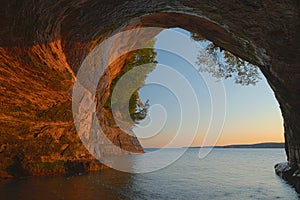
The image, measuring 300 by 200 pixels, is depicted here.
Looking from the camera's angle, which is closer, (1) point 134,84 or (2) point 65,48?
(2) point 65,48

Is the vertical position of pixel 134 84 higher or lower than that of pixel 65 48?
higher

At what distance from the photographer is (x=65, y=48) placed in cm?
873

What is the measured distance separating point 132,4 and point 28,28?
10.6 feet

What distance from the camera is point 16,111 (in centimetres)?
1147

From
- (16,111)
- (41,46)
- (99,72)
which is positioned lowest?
(16,111)

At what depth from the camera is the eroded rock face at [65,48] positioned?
5.28 m

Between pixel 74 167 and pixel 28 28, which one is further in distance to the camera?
pixel 74 167

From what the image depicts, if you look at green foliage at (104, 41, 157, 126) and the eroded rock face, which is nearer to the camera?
the eroded rock face

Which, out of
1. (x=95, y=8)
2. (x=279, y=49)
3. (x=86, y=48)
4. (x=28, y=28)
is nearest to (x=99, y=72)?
(x=86, y=48)

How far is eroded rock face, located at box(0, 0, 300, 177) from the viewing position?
17.3 feet

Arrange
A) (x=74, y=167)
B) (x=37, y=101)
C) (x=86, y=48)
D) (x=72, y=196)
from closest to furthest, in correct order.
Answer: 1. (x=72, y=196)
2. (x=86, y=48)
3. (x=37, y=101)
4. (x=74, y=167)

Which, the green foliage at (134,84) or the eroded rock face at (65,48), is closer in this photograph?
the eroded rock face at (65,48)

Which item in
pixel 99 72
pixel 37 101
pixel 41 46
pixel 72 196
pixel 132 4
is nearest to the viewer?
pixel 41 46

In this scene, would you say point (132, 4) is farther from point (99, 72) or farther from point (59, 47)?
point (99, 72)
